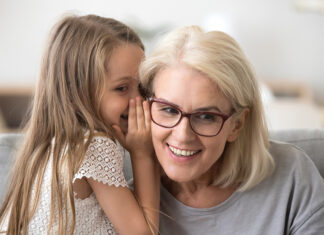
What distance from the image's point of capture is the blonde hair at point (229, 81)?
4.74 ft

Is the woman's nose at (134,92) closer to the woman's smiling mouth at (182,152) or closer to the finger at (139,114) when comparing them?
the finger at (139,114)

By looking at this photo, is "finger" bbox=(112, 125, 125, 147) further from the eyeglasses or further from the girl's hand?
the eyeglasses

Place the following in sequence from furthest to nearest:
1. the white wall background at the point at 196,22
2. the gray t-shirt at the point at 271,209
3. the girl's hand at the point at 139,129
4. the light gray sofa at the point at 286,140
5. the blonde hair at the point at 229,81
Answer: the white wall background at the point at 196,22
the light gray sofa at the point at 286,140
the girl's hand at the point at 139,129
the gray t-shirt at the point at 271,209
the blonde hair at the point at 229,81

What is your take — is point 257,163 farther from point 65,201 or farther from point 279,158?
point 65,201

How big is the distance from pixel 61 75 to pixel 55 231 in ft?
1.81

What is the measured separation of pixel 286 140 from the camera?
1910 millimetres

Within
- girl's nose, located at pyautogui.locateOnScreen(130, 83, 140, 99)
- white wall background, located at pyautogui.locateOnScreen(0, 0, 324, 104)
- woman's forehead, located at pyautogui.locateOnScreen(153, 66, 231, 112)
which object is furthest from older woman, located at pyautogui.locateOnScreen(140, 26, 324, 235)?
white wall background, located at pyautogui.locateOnScreen(0, 0, 324, 104)

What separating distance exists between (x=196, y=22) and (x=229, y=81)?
4361 millimetres

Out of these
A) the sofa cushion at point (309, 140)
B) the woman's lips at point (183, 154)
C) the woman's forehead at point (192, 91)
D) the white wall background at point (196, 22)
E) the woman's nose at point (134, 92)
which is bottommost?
the white wall background at point (196, 22)

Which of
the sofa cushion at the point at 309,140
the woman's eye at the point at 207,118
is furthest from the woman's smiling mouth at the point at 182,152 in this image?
the sofa cushion at the point at 309,140

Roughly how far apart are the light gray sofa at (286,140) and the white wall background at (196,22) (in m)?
3.78

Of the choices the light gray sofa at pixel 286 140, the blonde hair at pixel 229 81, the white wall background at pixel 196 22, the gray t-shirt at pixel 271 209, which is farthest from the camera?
the white wall background at pixel 196 22

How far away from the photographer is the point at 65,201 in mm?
1557

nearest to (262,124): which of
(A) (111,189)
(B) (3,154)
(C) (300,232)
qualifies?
(C) (300,232)
